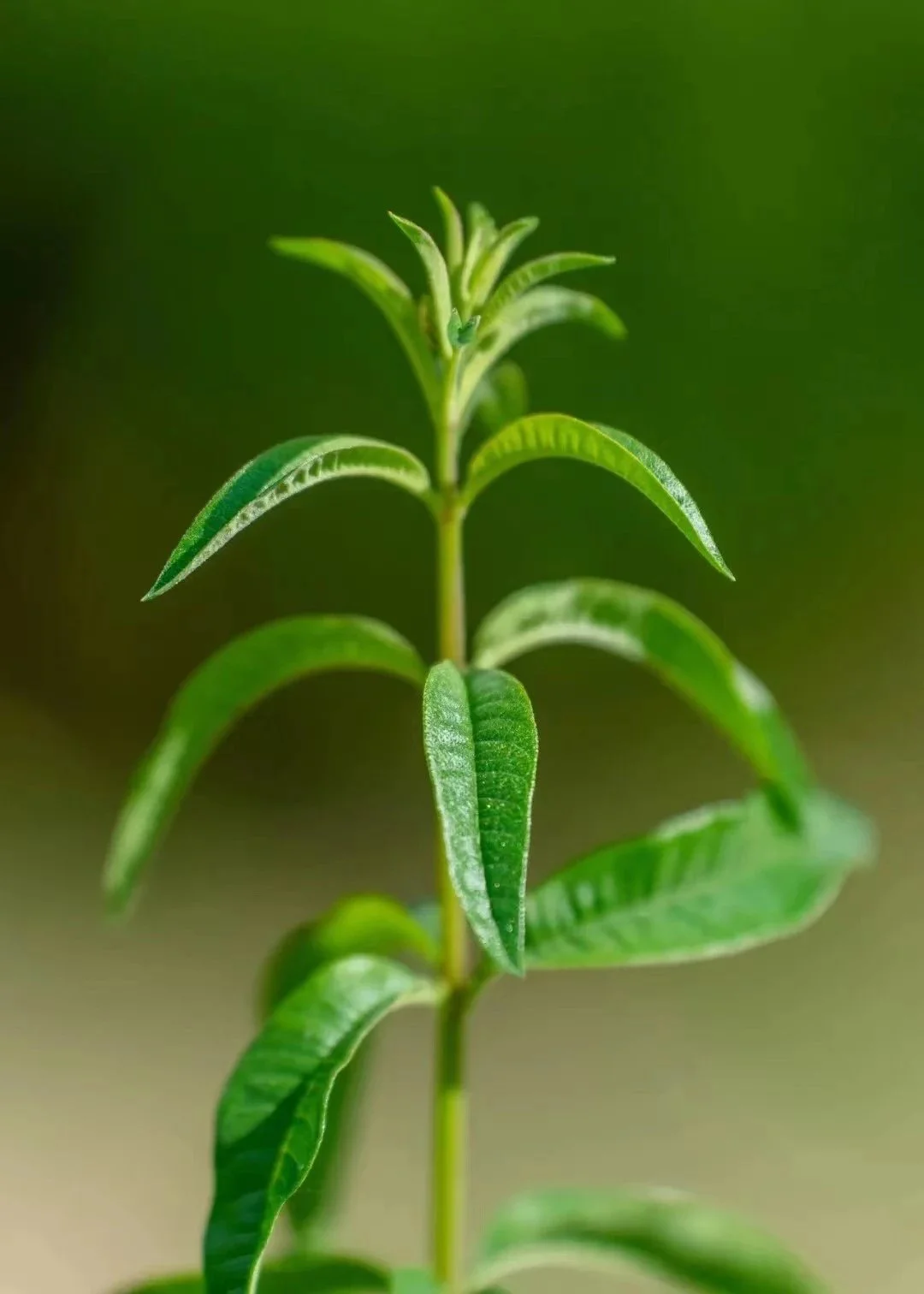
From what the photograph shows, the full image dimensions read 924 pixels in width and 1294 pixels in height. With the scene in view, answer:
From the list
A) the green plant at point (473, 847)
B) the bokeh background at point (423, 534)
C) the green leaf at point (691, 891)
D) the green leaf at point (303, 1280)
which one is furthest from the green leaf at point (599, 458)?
the bokeh background at point (423, 534)

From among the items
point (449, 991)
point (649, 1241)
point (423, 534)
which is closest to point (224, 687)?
point (449, 991)

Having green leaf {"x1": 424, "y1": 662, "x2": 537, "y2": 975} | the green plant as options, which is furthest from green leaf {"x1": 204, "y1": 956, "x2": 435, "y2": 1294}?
green leaf {"x1": 424, "y1": 662, "x2": 537, "y2": 975}

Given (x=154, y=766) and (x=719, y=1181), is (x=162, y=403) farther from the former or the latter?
(x=719, y=1181)

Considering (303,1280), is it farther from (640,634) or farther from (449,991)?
(640,634)

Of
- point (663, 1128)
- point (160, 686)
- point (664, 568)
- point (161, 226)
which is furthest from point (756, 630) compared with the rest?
point (161, 226)

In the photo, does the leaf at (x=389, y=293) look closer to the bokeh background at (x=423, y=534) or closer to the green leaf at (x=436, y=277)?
the green leaf at (x=436, y=277)

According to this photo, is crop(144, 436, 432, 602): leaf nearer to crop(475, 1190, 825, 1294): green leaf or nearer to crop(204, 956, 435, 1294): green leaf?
crop(204, 956, 435, 1294): green leaf

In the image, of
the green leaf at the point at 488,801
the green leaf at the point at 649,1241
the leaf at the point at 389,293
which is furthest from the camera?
the green leaf at the point at 649,1241
